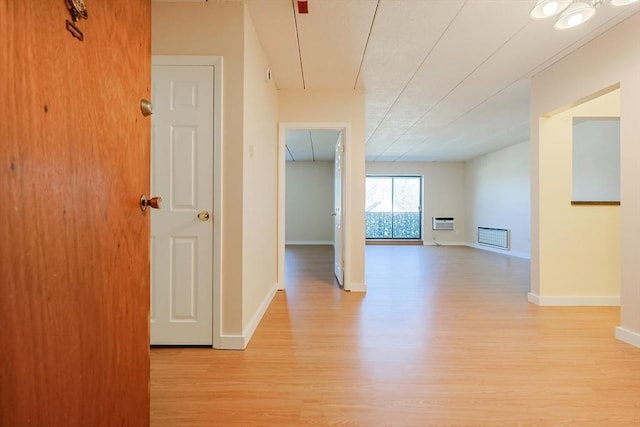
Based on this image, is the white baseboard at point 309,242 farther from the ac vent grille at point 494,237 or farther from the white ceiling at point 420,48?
the white ceiling at point 420,48

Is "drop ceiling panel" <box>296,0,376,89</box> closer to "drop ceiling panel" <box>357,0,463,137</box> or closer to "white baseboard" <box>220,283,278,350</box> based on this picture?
"drop ceiling panel" <box>357,0,463,137</box>

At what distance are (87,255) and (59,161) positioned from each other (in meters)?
0.23

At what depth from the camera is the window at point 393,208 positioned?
8516 mm

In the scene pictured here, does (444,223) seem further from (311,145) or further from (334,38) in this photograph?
(334,38)

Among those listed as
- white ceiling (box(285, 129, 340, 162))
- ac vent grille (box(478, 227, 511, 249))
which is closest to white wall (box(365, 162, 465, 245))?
ac vent grille (box(478, 227, 511, 249))

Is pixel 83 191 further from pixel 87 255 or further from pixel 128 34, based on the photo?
pixel 128 34

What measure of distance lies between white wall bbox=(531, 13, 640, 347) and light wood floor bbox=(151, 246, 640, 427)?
13.7 inches

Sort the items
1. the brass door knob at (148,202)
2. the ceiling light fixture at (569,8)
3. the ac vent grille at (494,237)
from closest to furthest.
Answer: the brass door knob at (148,202), the ceiling light fixture at (569,8), the ac vent grille at (494,237)

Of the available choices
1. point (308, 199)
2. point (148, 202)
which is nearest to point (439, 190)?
point (308, 199)

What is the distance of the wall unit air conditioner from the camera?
8266 mm

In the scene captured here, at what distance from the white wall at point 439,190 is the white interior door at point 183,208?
668 cm

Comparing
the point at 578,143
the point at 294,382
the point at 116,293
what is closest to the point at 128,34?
the point at 116,293

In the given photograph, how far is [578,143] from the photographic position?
4.41 m


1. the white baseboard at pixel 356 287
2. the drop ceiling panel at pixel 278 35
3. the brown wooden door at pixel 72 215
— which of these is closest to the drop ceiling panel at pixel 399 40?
the drop ceiling panel at pixel 278 35
